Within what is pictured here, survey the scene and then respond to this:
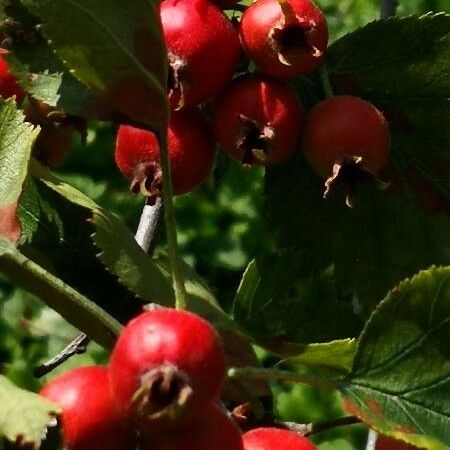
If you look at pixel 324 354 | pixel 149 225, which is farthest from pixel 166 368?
pixel 149 225

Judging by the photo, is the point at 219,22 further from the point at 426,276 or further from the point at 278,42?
the point at 426,276

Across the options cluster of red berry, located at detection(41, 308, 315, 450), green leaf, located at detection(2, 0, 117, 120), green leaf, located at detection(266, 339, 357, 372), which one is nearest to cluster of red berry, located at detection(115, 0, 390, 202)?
green leaf, located at detection(2, 0, 117, 120)

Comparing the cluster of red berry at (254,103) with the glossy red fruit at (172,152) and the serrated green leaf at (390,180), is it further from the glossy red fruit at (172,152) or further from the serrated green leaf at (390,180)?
the serrated green leaf at (390,180)

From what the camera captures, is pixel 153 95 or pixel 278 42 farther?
pixel 278 42

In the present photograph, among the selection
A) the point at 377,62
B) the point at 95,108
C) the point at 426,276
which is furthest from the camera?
the point at 377,62

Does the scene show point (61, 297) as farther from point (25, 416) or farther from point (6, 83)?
point (6, 83)

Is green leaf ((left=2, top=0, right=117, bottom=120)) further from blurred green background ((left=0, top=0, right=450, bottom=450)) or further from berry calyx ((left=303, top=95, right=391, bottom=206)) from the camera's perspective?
blurred green background ((left=0, top=0, right=450, bottom=450))

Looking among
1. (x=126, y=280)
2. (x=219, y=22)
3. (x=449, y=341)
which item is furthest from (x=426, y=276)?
(x=219, y=22)

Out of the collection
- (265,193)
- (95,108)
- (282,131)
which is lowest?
(265,193)
